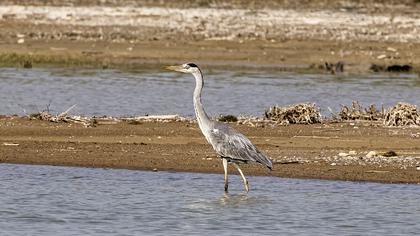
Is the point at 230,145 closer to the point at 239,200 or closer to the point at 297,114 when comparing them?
the point at 239,200

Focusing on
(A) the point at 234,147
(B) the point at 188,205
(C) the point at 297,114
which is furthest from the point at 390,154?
(B) the point at 188,205

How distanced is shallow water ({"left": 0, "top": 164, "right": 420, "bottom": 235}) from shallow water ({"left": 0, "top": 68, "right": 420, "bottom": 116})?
552 cm

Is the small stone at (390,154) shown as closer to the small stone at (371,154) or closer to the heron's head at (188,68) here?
the small stone at (371,154)

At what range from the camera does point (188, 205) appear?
12.0 meters

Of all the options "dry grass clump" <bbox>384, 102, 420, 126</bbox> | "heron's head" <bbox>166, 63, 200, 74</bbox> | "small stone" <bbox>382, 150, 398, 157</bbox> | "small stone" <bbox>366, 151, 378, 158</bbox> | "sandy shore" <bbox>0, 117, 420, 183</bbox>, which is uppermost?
"heron's head" <bbox>166, 63, 200, 74</bbox>

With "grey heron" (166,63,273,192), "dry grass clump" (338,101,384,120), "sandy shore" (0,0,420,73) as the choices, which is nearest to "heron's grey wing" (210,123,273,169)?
"grey heron" (166,63,273,192)

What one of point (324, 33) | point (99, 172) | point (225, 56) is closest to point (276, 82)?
point (225, 56)

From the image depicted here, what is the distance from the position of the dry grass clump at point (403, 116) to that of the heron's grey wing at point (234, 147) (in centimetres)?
469

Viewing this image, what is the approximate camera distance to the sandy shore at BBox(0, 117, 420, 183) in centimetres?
1373

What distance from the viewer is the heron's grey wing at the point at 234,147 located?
12203mm

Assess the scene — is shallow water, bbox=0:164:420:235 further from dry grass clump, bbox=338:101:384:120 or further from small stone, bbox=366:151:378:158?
dry grass clump, bbox=338:101:384:120

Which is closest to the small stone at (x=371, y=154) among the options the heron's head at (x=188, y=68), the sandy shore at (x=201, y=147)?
the sandy shore at (x=201, y=147)

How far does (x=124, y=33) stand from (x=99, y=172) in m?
18.5

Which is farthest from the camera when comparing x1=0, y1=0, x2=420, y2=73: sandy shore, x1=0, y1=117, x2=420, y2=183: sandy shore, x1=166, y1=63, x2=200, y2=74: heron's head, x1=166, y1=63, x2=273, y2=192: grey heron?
x1=0, y1=0, x2=420, y2=73: sandy shore
